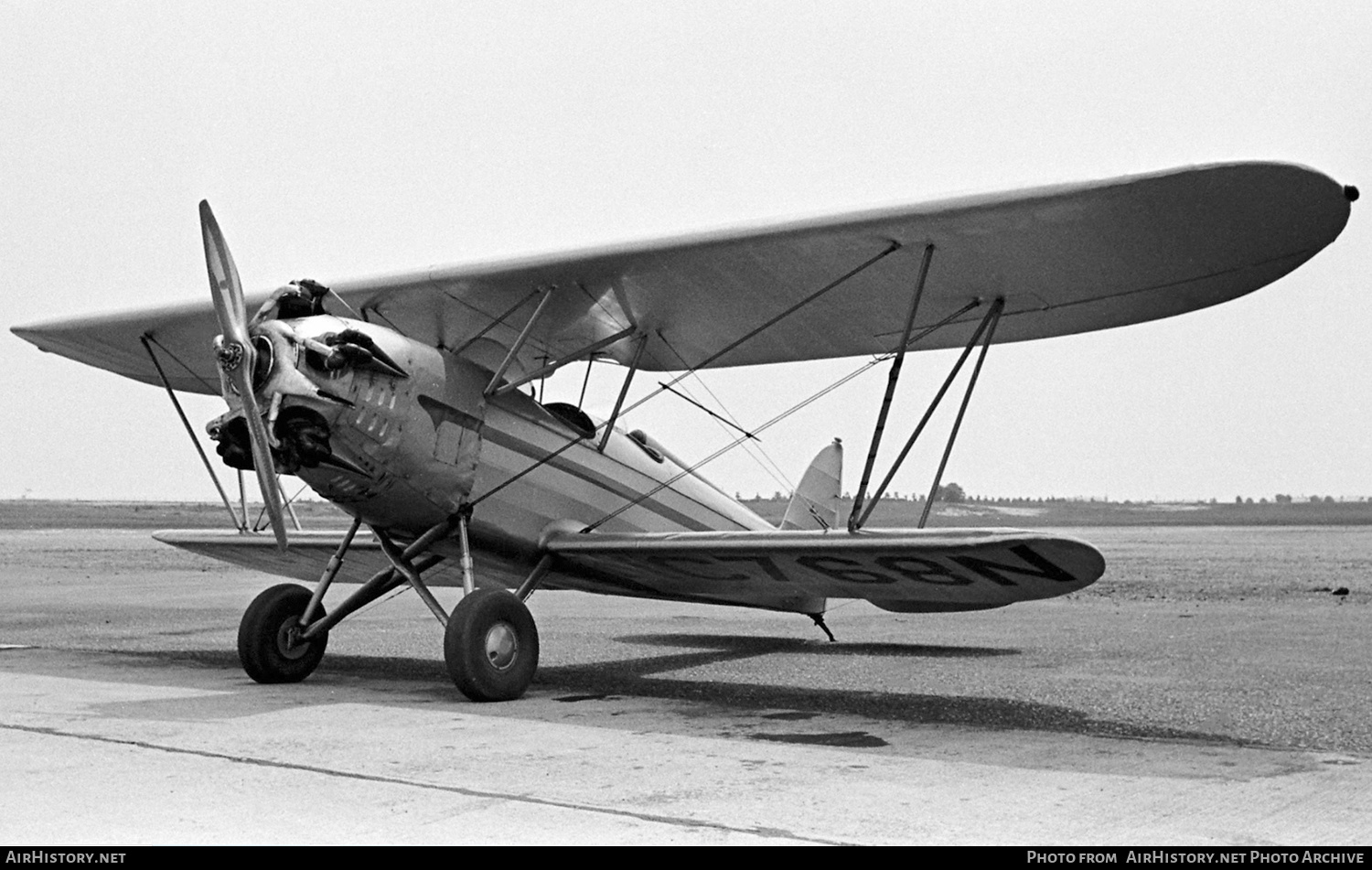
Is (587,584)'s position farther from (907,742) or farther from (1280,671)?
(1280,671)

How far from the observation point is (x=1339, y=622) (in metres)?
14.6

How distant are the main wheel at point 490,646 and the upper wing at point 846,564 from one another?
1037mm

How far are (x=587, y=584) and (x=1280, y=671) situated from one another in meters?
5.39

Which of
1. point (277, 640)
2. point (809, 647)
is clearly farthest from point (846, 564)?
point (809, 647)

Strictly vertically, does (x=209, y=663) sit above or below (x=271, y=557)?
below

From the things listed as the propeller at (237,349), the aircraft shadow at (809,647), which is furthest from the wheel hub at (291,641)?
the aircraft shadow at (809,647)

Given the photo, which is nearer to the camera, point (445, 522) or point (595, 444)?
point (445, 522)

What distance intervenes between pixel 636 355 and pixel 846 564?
94.1 inches

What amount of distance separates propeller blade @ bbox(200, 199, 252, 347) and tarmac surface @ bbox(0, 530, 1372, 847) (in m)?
2.24

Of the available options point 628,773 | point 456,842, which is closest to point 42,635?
point 628,773

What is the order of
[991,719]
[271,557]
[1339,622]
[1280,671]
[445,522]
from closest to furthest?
[991,719] → [445,522] → [1280,671] → [271,557] → [1339,622]

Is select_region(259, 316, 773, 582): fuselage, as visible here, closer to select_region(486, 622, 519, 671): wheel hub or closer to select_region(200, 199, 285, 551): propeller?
select_region(200, 199, 285, 551): propeller

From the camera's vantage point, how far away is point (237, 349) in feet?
25.2

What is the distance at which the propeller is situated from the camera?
7672 millimetres
